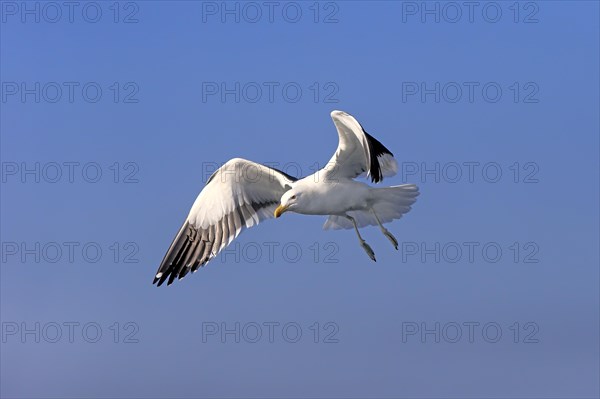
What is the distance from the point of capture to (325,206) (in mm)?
9195

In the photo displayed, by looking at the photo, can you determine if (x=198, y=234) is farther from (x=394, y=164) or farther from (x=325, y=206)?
(x=394, y=164)

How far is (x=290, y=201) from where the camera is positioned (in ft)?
30.5

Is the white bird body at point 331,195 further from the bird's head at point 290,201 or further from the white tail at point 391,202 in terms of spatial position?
the white tail at point 391,202

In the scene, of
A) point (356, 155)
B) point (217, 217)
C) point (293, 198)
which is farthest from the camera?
point (217, 217)

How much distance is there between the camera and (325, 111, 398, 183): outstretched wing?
825 cm

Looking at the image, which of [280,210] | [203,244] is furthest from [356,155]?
[203,244]

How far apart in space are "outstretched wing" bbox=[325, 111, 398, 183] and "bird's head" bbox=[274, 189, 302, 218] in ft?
1.39

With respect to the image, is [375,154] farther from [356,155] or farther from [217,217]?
[217,217]

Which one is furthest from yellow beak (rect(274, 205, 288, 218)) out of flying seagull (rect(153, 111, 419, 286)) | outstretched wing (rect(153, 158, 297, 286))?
outstretched wing (rect(153, 158, 297, 286))

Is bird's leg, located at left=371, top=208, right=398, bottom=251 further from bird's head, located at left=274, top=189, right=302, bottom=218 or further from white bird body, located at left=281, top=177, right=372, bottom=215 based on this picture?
bird's head, located at left=274, top=189, right=302, bottom=218

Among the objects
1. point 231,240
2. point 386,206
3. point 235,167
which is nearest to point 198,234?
point 231,240

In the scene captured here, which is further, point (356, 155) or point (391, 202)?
point (391, 202)

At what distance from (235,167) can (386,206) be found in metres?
1.89

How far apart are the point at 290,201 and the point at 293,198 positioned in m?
0.06
